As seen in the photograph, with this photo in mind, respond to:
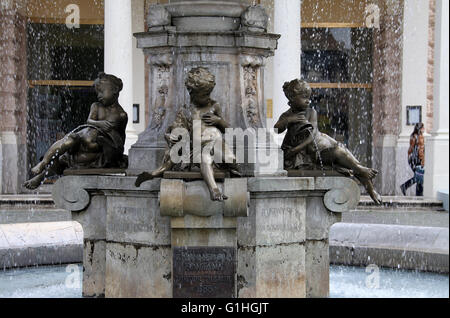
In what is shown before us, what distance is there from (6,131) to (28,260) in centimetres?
1312

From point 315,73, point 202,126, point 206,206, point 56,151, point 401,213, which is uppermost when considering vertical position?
point 315,73

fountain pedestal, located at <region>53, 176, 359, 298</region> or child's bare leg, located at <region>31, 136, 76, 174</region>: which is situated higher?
child's bare leg, located at <region>31, 136, 76, 174</region>

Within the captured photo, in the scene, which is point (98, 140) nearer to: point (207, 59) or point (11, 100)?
point (207, 59)

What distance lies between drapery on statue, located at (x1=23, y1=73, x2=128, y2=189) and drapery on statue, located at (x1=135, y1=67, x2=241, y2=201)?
1.09m

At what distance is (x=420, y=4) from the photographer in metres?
20.6

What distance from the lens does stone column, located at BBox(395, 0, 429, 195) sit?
67.6 ft

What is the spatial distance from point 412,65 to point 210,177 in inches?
627

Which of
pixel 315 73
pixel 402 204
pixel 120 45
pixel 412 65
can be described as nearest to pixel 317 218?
pixel 402 204

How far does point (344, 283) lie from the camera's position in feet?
25.4

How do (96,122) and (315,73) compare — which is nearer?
(96,122)

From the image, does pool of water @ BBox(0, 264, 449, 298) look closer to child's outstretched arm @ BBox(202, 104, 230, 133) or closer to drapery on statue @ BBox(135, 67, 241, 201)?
drapery on statue @ BBox(135, 67, 241, 201)

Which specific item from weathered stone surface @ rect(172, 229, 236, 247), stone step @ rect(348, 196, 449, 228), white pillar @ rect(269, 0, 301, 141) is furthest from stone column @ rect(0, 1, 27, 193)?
weathered stone surface @ rect(172, 229, 236, 247)

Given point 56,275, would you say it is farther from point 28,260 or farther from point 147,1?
point 147,1
